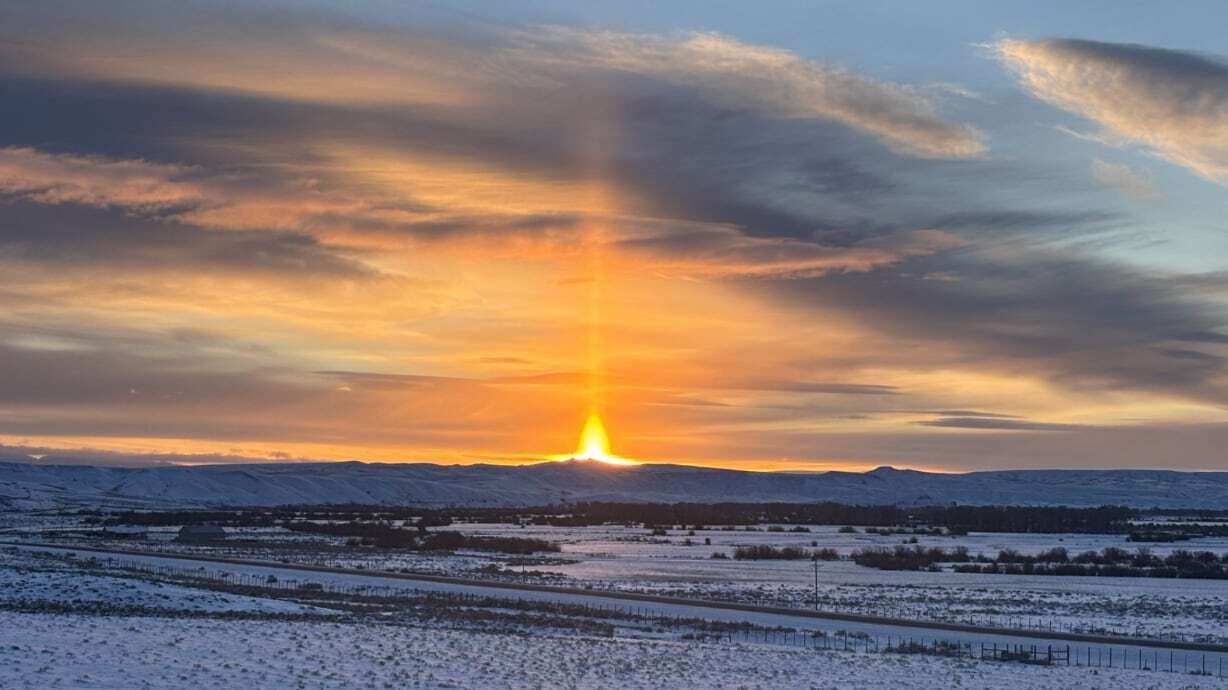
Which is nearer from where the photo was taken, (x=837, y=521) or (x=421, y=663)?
(x=421, y=663)

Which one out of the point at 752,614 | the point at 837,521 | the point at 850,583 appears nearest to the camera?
the point at 752,614

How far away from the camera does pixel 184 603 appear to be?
138 ft

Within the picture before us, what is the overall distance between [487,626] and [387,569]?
27867 mm

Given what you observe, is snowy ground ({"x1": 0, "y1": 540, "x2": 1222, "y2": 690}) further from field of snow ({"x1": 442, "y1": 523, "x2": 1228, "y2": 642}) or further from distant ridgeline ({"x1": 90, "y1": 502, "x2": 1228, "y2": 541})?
distant ridgeline ({"x1": 90, "y1": 502, "x2": 1228, "y2": 541})

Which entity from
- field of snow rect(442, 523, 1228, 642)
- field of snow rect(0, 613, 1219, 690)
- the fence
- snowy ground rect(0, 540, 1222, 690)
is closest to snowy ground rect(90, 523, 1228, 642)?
field of snow rect(442, 523, 1228, 642)

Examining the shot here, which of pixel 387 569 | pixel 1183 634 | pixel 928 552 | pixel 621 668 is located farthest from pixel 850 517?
pixel 621 668

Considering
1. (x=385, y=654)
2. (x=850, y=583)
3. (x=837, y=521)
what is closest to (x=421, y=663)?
(x=385, y=654)

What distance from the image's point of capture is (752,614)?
45656 millimetres

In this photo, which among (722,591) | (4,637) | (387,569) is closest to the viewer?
(4,637)

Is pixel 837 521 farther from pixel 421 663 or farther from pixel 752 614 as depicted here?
pixel 421 663

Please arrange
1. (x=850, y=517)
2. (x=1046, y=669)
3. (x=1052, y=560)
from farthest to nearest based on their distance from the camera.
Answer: (x=850, y=517), (x=1052, y=560), (x=1046, y=669)

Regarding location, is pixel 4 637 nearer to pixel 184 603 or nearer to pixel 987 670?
pixel 184 603

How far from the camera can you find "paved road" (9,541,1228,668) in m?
37.6

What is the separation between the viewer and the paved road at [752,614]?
3762cm
